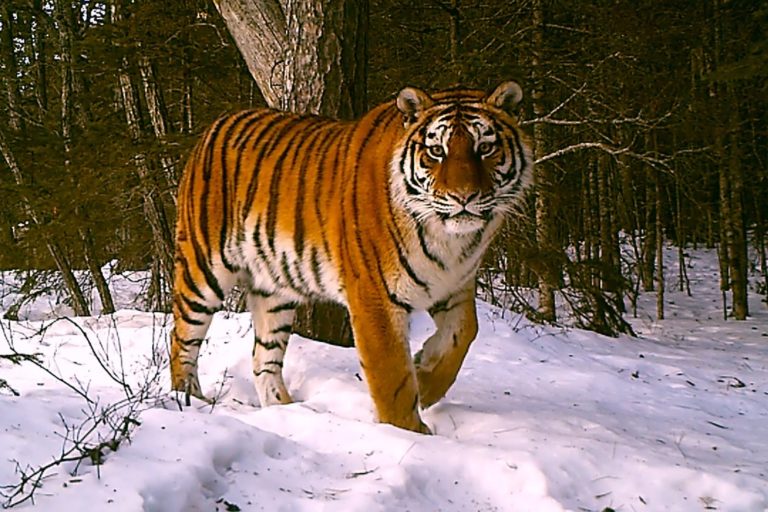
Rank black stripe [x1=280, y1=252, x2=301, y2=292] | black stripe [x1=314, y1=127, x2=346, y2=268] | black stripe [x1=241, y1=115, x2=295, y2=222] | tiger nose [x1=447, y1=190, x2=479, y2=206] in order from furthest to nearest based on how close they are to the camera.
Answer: black stripe [x1=241, y1=115, x2=295, y2=222] < black stripe [x1=280, y1=252, x2=301, y2=292] < black stripe [x1=314, y1=127, x2=346, y2=268] < tiger nose [x1=447, y1=190, x2=479, y2=206]

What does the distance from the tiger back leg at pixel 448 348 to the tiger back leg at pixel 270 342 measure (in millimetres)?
915

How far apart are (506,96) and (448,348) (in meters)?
1.34

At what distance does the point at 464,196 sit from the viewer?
3.17m

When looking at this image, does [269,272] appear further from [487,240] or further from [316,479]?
[316,479]

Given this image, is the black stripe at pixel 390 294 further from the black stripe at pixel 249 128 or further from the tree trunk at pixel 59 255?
the tree trunk at pixel 59 255

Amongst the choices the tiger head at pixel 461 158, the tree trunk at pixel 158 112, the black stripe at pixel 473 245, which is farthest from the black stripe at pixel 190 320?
the tree trunk at pixel 158 112

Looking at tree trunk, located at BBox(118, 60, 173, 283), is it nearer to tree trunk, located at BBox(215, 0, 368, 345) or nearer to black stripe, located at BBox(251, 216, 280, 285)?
tree trunk, located at BBox(215, 0, 368, 345)

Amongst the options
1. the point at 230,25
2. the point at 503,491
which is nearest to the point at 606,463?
the point at 503,491

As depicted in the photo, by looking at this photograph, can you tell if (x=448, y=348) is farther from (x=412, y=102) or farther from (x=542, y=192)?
(x=542, y=192)

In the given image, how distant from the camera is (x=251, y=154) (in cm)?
434

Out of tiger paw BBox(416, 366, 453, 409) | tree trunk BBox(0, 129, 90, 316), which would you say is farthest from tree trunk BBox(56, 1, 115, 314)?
tiger paw BBox(416, 366, 453, 409)

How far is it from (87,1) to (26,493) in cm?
917

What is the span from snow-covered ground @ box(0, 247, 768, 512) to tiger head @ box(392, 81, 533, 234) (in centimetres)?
101

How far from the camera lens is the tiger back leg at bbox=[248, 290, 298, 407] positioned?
14.2ft
